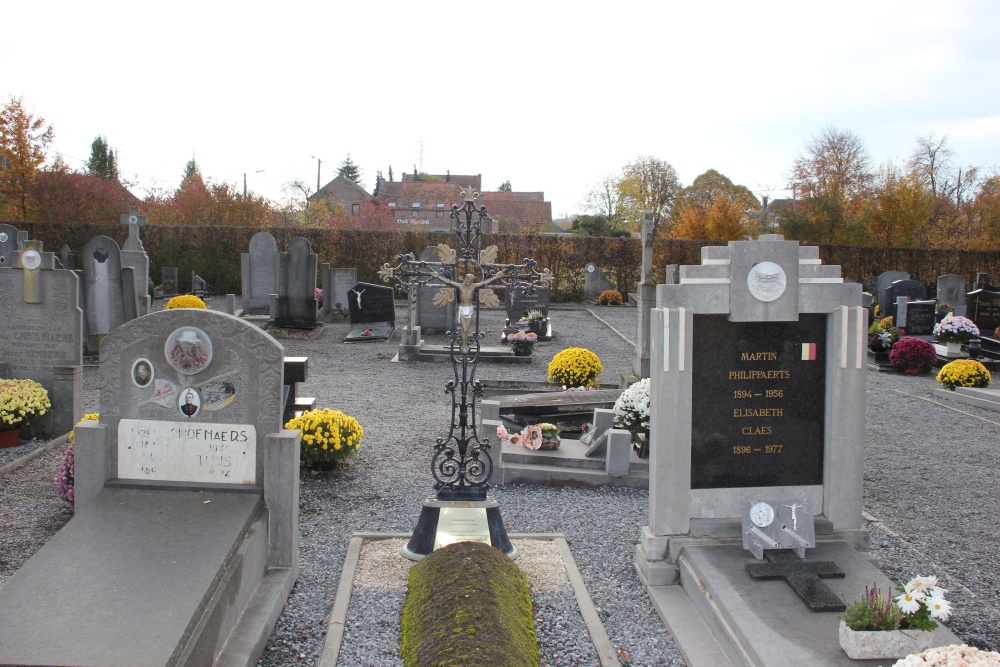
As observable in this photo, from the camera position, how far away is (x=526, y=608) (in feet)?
14.7

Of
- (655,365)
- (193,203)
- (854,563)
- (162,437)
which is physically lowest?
(854,563)

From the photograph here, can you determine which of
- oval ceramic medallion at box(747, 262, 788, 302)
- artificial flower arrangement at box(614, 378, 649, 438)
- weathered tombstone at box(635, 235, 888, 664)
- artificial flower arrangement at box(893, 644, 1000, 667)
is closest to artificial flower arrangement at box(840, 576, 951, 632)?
artificial flower arrangement at box(893, 644, 1000, 667)

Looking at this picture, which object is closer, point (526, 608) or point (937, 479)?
point (526, 608)

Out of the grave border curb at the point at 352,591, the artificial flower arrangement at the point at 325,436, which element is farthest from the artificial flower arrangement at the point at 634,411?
the artificial flower arrangement at the point at 325,436

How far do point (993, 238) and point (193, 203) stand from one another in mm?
37967

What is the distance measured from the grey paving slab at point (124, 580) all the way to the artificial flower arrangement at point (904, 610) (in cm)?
327

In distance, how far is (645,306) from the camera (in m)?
12.2

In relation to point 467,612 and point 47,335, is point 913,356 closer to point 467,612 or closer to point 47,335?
point 467,612

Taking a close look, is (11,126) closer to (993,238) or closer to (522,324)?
(522,324)

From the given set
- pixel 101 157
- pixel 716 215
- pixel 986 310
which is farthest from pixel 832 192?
pixel 101 157

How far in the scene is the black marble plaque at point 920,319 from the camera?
691 inches

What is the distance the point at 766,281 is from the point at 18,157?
1412 inches

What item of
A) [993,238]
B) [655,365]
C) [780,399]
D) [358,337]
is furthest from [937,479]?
[993,238]

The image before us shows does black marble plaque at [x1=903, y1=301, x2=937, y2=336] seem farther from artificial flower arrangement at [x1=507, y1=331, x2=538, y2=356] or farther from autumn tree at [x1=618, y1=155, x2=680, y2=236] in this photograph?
autumn tree at [x1=618, y1=155, x2=680, y2=236]
